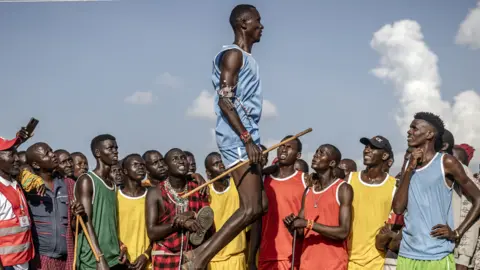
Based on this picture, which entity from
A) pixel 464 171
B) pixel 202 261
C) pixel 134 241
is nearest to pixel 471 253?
pixel 464 171

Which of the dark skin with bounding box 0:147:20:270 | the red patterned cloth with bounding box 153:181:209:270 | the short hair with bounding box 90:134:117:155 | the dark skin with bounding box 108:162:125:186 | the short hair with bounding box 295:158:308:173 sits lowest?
the red patterned cloth with bounding box 153:181:209:270

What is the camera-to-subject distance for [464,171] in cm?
683

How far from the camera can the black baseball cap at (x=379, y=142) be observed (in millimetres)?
8719

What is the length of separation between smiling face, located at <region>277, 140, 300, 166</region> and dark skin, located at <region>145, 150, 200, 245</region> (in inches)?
49.6

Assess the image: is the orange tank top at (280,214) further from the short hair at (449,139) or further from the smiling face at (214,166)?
the short hair at (449,139)

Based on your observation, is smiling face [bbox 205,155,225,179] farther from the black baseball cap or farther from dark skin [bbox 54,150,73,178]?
the black baseball cap

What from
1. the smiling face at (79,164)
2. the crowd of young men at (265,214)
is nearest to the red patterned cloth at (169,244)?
the crowd of young men at (265,214)

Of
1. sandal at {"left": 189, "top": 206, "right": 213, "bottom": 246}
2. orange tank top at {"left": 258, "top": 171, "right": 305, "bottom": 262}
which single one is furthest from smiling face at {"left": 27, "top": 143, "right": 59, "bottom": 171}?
orange tank top at {"left": 258, "top": 171, "right": 305, "bottom": 262}

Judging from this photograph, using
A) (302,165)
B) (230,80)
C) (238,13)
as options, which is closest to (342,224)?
(230,80)

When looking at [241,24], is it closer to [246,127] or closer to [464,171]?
[246,127]

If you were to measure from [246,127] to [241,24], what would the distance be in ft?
3.22

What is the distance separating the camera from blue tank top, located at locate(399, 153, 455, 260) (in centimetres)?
680

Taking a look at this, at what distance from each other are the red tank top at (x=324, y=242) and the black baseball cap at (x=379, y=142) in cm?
79

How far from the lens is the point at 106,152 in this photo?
867cm
